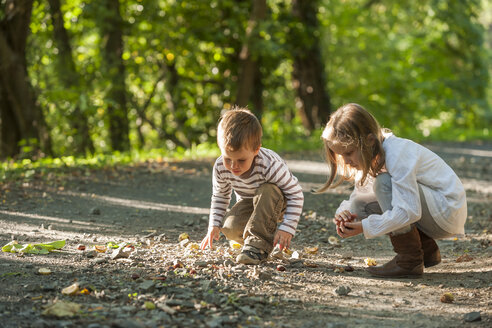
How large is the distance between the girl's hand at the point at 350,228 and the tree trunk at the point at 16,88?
6420mm

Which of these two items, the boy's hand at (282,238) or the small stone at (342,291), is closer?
the small stone at (342,291)

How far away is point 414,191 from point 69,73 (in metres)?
7.82

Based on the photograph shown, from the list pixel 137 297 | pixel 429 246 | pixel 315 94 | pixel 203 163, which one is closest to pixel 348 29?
pixel 315 94

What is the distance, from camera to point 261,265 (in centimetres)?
342


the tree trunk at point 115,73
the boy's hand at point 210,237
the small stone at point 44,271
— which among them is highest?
the tree trunk at point 115,73

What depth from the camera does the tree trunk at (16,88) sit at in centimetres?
838

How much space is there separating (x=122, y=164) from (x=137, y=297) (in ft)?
17.9

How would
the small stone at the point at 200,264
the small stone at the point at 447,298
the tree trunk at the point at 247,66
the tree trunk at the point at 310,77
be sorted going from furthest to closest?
1. the tree trunk at the point at 310,77
2. the tree trunk at the point at 247,66
3. the small stone at the point at 200,264
4. the small stone at the point at 447,298

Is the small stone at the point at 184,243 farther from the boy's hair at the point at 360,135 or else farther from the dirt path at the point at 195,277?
the boy's hair at the point at 360,135

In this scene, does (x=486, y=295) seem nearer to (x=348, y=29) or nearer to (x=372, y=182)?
(x=372, y=182)

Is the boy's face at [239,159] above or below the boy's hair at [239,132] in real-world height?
below

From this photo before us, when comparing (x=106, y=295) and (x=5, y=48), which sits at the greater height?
(x=5, y=48)

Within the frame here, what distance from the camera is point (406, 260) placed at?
334 centimetres

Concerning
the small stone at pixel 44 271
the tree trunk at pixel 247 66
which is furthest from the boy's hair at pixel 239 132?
the tree trunk at pixel 247 66
